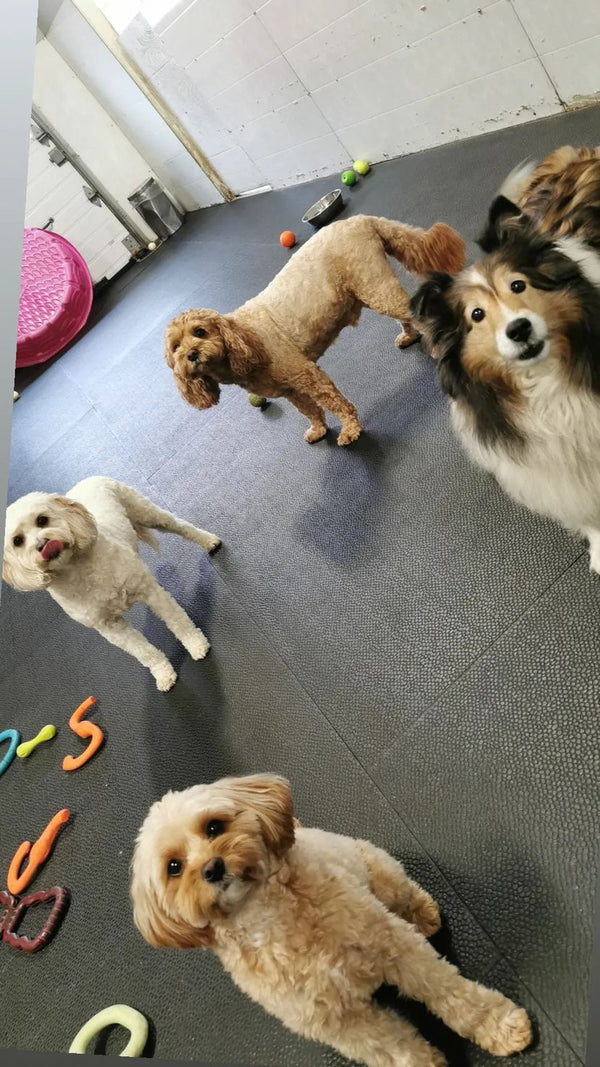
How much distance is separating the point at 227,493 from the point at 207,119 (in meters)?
5.01

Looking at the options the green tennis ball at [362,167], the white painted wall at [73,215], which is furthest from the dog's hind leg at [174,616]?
the white painted wall at [73,215]

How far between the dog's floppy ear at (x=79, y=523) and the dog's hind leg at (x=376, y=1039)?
1.76 m

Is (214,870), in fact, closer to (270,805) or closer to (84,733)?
(270,805)

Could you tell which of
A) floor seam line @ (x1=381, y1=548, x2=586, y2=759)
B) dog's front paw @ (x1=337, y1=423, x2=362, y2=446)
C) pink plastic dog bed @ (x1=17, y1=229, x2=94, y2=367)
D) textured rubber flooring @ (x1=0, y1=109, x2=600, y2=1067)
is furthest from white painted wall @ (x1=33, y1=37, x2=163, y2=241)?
floor seam line @ (x1=381, y1=548, x2=586, y2=759)

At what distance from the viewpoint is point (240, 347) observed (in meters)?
2.72

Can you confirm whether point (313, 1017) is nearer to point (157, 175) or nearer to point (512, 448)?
point (512, 448)

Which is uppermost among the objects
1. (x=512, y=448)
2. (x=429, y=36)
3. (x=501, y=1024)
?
(x=429, y=36)

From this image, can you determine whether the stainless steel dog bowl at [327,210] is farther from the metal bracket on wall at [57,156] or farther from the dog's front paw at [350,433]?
the metal bracket on wall at [57,156]

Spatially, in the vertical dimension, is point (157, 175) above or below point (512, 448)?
above

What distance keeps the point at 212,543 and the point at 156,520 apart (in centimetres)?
33

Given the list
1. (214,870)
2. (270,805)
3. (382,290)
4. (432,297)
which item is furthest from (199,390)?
(214,870)

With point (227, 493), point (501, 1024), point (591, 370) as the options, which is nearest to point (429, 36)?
point (227, 493)

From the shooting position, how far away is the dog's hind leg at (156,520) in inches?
116

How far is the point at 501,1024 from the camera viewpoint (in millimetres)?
1363
